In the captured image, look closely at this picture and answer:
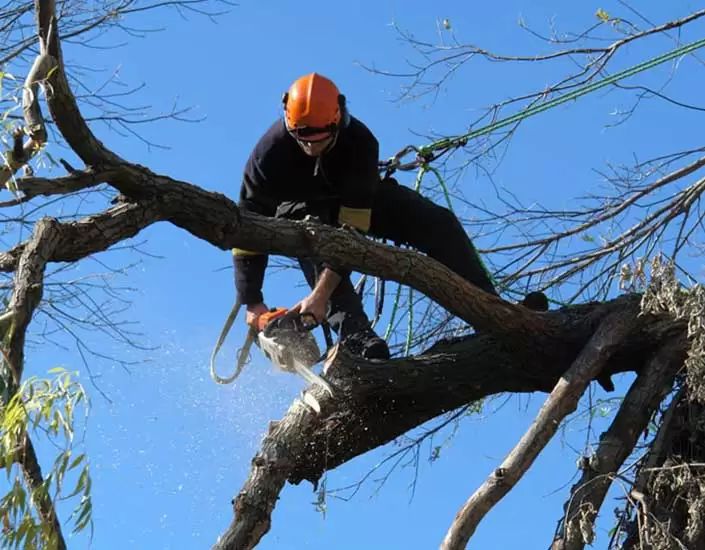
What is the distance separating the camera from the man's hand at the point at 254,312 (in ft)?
20.6

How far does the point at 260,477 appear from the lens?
18.7 feet

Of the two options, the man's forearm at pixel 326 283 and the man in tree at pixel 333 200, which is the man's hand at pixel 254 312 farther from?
the man's forearm at pixel 326 283

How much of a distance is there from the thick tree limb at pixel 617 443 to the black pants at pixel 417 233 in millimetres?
839

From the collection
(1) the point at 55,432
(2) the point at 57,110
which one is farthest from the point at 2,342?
(2) the point at 57,110

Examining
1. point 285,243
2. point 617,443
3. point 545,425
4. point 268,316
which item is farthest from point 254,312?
point 617,443

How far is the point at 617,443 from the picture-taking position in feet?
19.5

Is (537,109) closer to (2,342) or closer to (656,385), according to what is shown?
(656,385)

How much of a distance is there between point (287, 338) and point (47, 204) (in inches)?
68.1

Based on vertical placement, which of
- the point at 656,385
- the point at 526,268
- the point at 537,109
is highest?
the point at 537,109

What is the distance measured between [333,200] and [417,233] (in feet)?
1.79

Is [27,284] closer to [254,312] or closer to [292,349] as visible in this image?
[292,349]

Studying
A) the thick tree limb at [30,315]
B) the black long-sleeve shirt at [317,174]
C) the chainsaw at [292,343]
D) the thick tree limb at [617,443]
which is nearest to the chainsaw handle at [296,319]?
the chainsaw at [292,343]

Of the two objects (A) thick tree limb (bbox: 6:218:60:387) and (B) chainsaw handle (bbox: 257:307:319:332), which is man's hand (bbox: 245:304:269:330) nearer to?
(B) chainsaw handle (bbox: 257:307:319:332)

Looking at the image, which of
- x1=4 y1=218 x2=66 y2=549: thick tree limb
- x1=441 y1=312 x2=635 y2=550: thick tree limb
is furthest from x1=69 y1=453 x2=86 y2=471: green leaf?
x1=441 y1=312 x2=635 y2=550: thick tree limb
